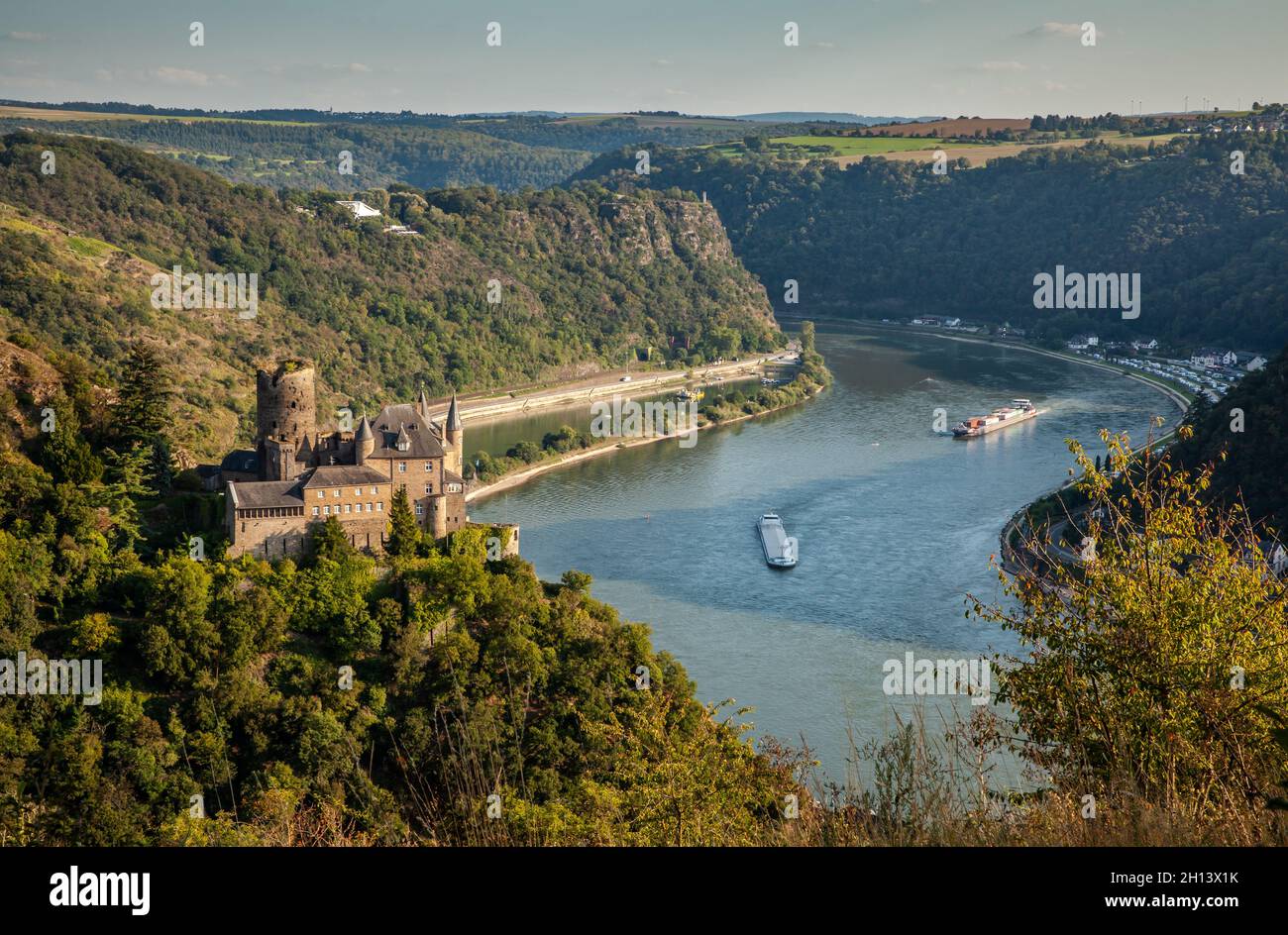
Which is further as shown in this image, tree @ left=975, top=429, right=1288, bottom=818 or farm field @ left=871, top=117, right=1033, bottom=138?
farm field @ left=871, top=117, right=1033, bottom=138

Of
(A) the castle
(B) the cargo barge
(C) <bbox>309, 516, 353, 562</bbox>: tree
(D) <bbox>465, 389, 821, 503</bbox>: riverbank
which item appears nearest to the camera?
(A) the castle

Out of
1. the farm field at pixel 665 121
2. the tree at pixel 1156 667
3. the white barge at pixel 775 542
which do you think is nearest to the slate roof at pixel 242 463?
the white barge at pixel 775 542

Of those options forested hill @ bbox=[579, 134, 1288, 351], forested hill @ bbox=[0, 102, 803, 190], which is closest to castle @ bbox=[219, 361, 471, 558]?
forested hill @ bbox=[579, 134, 1288, 351]

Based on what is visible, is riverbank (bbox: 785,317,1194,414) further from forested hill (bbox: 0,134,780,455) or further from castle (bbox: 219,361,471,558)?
castle (bbox: 219,361,471,558)

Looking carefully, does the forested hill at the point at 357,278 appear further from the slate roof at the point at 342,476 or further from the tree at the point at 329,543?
the tree at the point at 329,543

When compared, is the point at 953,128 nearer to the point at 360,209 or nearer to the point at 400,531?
the point at 360,209

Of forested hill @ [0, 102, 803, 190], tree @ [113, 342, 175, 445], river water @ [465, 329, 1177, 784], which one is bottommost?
river water @ [465, 329, 1177, 784]
